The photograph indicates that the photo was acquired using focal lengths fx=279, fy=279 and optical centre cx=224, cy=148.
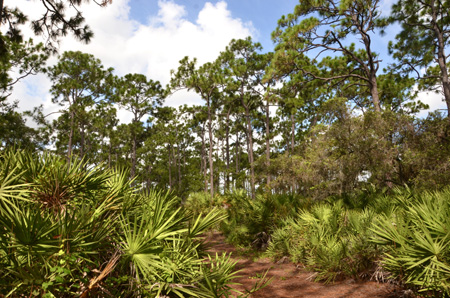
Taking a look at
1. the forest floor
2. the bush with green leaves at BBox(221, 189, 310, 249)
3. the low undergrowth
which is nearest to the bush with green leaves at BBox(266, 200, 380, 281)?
the low undergrowth

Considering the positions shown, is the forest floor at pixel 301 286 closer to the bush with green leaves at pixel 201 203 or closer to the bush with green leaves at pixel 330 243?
the bush with green leaves at pixel 330 243

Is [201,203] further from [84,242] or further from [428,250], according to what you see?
[84,242]

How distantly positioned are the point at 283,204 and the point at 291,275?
13.9 feet

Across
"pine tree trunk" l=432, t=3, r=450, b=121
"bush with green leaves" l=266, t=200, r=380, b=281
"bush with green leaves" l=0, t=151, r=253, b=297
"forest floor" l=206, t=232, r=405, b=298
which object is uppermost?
"pine tree trunk" l=432, t=3, r=450, b=121

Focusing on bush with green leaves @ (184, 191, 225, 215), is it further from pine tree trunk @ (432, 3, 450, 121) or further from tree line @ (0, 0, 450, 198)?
pine tree trunk @ (432, 3, 450, 121)

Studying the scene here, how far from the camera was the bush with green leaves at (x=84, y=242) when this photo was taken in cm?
269

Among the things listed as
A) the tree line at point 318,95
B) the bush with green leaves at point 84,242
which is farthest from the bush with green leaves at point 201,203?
the bush with green leaves at point 84,242

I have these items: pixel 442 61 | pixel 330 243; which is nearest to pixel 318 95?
pixel 442 61

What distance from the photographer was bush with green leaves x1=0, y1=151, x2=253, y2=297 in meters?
2.69

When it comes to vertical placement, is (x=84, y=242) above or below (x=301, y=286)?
above

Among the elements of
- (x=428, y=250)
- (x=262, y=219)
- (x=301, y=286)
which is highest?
(x=262, y=219)

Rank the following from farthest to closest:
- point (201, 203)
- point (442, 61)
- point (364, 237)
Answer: point (201, 203), point (442, 61), point (364, 237)

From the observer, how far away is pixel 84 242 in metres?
3.05

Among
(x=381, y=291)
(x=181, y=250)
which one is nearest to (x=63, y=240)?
(x=181, y=250)
